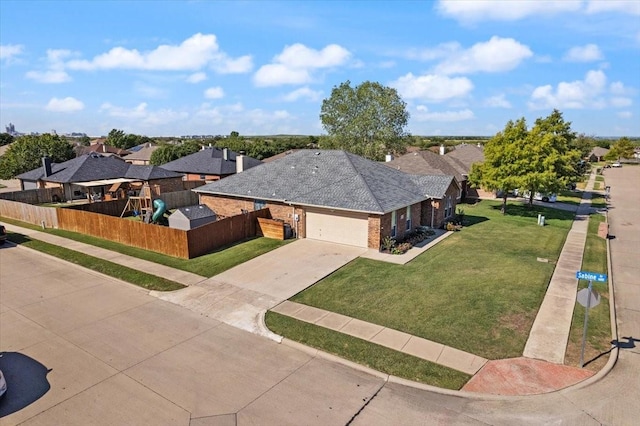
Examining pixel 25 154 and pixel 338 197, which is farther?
pixel 25 154

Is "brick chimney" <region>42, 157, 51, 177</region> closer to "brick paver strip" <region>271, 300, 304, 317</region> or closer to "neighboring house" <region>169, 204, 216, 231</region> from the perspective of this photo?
"neighboring house" <region>169, 204, 216, 231</region>

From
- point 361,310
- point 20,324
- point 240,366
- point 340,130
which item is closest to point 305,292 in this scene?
point 361,310

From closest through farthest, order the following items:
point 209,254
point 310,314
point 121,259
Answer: point 310,314 < point 121,259 < point 209,254

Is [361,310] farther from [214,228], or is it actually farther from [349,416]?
[214,228]

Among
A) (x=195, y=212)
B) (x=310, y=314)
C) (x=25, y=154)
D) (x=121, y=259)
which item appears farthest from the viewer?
(x=25, y=154)

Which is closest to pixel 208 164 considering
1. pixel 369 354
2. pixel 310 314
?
pixel 310 314

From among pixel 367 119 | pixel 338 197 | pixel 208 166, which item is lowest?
pixel 338 197

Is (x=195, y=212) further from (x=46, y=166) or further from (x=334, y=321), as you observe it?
(x=46, y=166)

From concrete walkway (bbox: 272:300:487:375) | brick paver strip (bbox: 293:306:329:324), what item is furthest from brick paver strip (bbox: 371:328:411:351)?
brick paver strip (bbox: 293:306:329:324)
